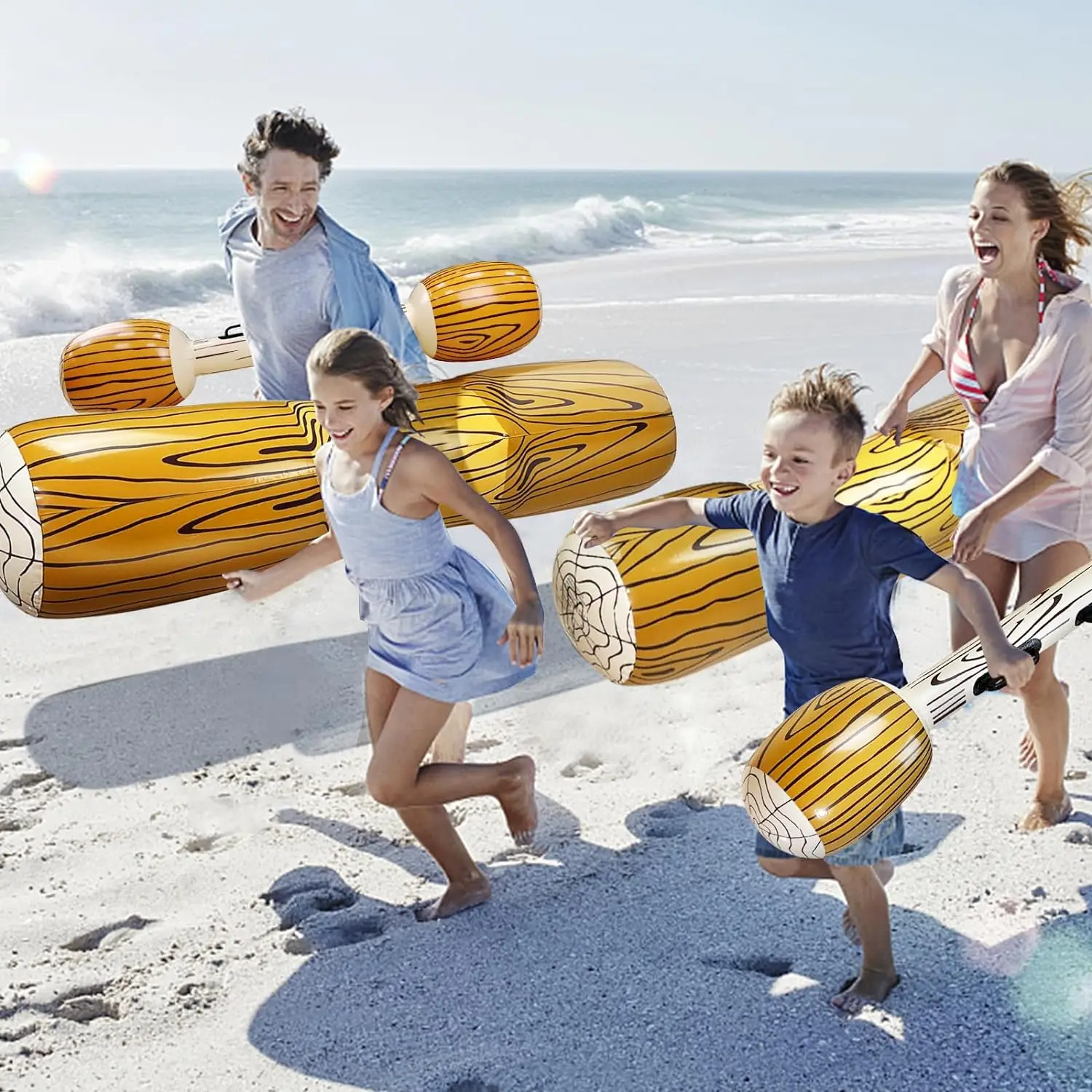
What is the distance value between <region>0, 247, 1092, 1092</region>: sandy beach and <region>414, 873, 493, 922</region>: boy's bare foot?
0.02m

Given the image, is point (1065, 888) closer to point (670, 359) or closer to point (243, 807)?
point (243, 807)

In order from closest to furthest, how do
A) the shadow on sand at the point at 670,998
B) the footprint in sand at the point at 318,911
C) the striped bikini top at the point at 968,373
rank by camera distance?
the shadow on sand at the point at 670,998, the footprint in sand at the point at 318,911, the striped bikini top at the point at 968,373

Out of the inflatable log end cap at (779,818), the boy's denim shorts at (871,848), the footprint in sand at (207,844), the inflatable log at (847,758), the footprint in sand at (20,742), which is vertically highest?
the inflatable log at (847,758)

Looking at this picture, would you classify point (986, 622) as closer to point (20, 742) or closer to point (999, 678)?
point (999, 678)

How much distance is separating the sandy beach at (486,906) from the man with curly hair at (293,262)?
3.18 ft

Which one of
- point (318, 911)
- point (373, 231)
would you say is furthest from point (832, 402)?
point (373, 231)

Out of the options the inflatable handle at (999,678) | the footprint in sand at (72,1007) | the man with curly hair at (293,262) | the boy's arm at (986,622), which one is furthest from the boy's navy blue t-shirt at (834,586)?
the man with curly hair at (293,262)

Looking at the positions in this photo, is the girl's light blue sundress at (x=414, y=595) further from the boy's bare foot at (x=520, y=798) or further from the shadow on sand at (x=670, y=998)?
the shadow on sand at (x=670, y=998)

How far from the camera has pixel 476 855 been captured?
9.59ft

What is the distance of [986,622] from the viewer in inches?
85.8

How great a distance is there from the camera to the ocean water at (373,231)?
45.7 feet

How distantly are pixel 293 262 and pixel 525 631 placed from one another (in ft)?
4.63

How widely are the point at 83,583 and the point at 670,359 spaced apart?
16.5 ft

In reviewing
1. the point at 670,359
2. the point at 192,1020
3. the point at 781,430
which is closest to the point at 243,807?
the point at 192,1020
